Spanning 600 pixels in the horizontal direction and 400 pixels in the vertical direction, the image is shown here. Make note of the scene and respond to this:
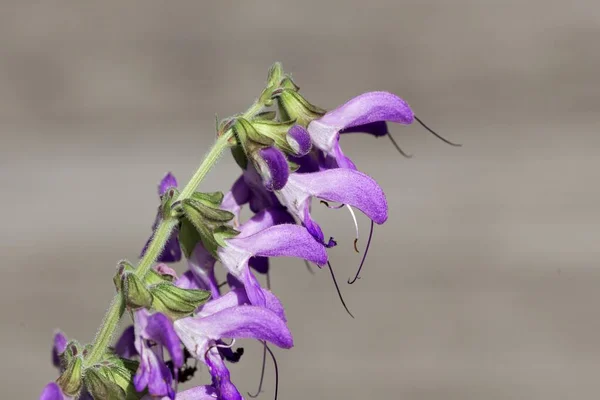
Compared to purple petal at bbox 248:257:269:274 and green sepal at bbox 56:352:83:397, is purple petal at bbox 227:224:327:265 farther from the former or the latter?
green sepal at bbox 56:352:83:397

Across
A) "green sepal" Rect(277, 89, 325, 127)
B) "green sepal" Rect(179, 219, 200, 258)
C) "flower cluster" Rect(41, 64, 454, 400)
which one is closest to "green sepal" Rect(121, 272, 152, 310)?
"flower cluster" Rect(41, 64, 454, 400)

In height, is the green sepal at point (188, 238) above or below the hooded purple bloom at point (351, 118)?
below

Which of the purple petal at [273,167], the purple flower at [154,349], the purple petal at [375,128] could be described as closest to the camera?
the purple flower at [154,349]

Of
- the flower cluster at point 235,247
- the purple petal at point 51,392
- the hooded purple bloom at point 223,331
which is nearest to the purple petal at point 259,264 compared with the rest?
the flower cluster at point 235,247

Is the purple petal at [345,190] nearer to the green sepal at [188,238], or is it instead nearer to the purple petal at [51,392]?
the green sepal at [188,238]

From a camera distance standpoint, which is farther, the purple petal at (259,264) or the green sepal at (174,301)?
the purple petal at (259,264)

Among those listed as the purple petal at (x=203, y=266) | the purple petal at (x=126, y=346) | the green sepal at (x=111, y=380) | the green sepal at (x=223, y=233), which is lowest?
the purple petal at (x=126, y=346)

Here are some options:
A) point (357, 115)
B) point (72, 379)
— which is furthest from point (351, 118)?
point (72, 379)
